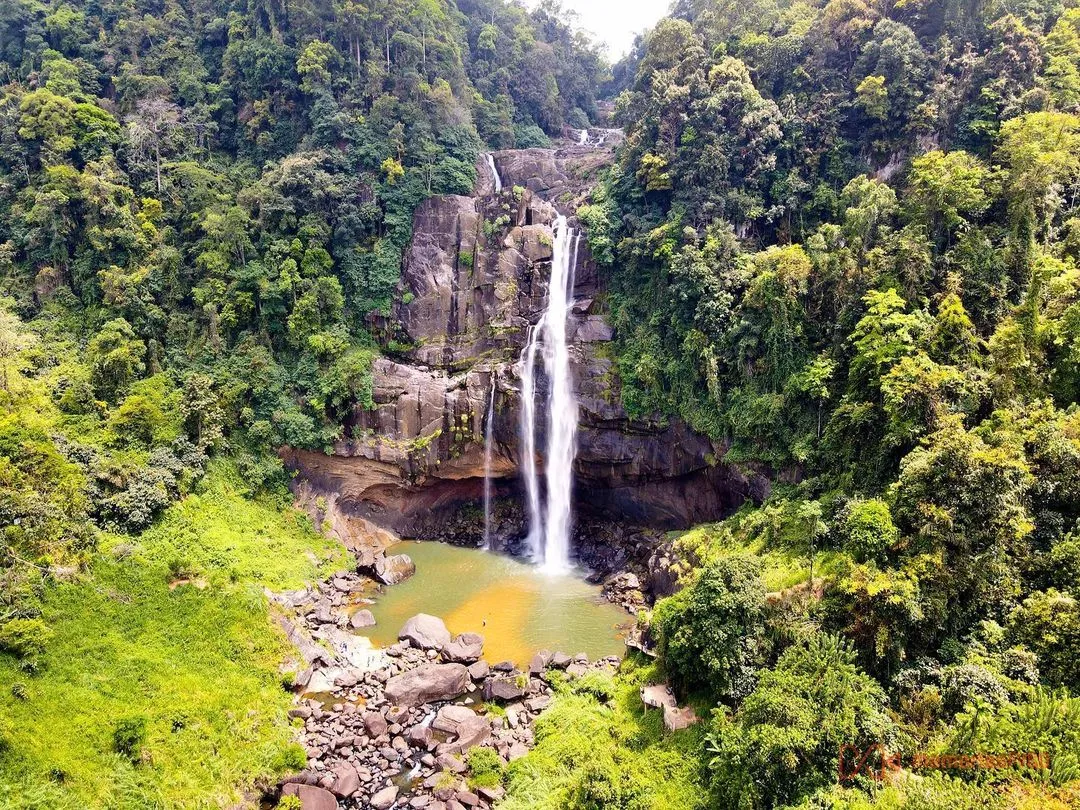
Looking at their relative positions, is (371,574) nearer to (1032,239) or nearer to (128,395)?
(128,395)

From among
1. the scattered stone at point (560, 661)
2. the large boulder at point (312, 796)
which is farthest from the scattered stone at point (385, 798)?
the scattered stone at point (560, 661)

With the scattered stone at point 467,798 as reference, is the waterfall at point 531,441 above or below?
above

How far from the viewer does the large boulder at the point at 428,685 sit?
18531mm

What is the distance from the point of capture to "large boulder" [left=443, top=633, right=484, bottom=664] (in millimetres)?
20391

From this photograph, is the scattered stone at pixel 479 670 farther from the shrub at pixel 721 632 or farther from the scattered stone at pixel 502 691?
the shrub at pixel 721 632

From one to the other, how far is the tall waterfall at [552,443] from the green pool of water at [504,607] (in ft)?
6.64

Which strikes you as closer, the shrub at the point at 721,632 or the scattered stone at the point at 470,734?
the shrub at the point at 721,632

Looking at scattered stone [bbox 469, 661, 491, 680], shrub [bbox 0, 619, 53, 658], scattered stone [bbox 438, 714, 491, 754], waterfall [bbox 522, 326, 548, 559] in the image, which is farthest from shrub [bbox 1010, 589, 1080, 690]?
shrub [bbox 0, 619, 53, 658]

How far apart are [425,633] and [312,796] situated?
6.67 metres

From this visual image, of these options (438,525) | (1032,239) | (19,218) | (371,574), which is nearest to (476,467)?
(438,525)

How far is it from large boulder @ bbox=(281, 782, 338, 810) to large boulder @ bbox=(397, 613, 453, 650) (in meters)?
6.06

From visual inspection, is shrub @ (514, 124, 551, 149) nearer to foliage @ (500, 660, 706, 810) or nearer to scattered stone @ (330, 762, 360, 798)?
foliage @ (500, 660, 706, 810)

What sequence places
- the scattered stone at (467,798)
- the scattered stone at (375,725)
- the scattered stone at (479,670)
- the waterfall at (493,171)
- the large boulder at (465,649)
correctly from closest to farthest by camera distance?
the scattered stone at (467,798)
the scattered stone at (375,725)
the scattered stone at (479,670)
the large boulder at (465,649)
the waterfall at (493,171)

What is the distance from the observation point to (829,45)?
28.6 m
